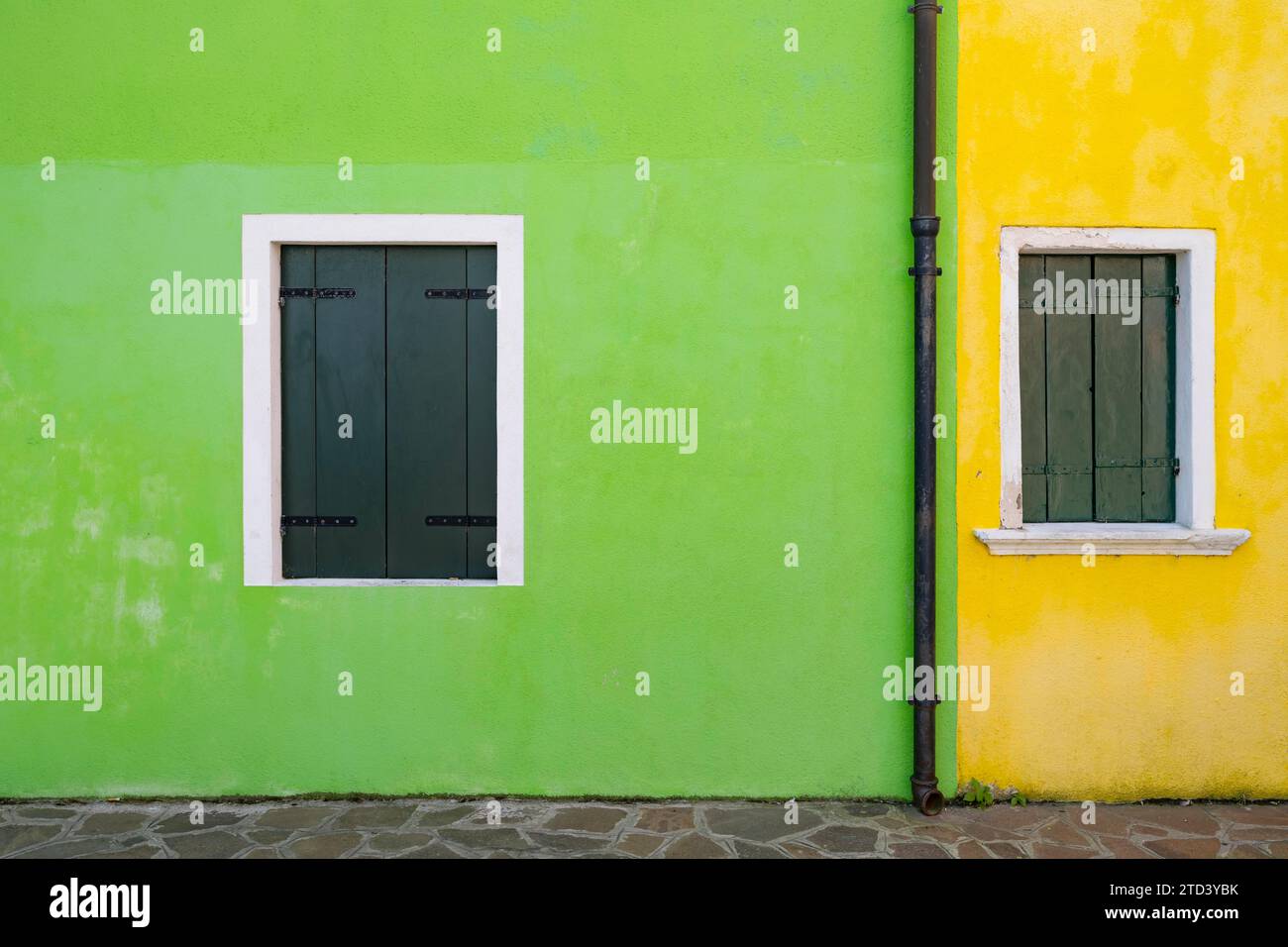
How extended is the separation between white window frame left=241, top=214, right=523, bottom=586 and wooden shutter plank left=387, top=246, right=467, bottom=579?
0.16m

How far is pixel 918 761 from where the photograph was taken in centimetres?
482

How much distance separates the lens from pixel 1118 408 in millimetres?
5000

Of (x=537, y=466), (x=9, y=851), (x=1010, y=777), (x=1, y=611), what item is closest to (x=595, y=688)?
(x=537, y=466)

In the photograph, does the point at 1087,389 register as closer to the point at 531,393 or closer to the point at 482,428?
the point at 531,393

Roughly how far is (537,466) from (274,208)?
1.82 m

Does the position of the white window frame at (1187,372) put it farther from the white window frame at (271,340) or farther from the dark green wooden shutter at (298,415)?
the dark green wooden shutter at (298,415)

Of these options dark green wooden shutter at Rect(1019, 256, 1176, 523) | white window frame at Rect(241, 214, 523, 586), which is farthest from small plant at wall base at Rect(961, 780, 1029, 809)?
white window frame at Rect(241, 214, 523, 586)

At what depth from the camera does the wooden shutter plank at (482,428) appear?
496 centimetres

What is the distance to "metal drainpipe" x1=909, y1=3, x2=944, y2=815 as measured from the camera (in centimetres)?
476

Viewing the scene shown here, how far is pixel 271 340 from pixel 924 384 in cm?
321

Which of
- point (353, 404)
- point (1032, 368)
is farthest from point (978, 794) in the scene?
point (353, 404)

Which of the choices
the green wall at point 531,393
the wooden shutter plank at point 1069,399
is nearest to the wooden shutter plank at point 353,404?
the green wall at point 531,393

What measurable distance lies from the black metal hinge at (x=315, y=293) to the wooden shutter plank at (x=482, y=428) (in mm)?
628
